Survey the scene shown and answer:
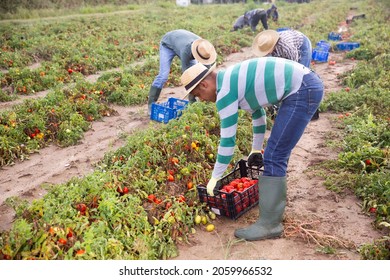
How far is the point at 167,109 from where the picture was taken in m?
6.64

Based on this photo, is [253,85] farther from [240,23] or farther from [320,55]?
[240,23]

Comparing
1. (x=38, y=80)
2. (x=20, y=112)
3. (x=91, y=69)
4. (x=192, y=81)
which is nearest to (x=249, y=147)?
(x=192, y=81)

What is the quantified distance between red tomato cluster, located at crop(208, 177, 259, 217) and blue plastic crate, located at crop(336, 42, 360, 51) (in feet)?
34.3

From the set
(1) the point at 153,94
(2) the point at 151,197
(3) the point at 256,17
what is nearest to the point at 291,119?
(2) the point at 151,197

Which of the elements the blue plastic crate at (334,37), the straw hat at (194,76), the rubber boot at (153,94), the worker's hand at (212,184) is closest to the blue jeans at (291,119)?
the worker's hand at (212,184)

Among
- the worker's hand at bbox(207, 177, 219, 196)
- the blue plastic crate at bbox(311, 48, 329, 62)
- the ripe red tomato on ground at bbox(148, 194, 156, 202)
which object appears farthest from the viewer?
the blue plastic crate at bbox(311, 48, 329, 62)

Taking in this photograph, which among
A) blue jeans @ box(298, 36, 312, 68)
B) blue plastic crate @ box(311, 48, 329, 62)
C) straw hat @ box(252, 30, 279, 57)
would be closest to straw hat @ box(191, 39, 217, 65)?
straw hat @ box(252, 30, 279, 57)

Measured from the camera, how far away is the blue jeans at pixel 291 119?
3.47 m

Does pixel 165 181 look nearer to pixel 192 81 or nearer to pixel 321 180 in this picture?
pixel 192 81

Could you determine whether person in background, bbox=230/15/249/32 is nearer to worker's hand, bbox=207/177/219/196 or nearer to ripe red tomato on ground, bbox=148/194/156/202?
ripe red tomato on ground, bbox=148/194/156/202

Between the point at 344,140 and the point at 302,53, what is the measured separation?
145cm

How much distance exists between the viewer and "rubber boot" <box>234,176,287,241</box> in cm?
363

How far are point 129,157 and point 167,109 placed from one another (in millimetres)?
1902

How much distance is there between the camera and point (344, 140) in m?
5.91
